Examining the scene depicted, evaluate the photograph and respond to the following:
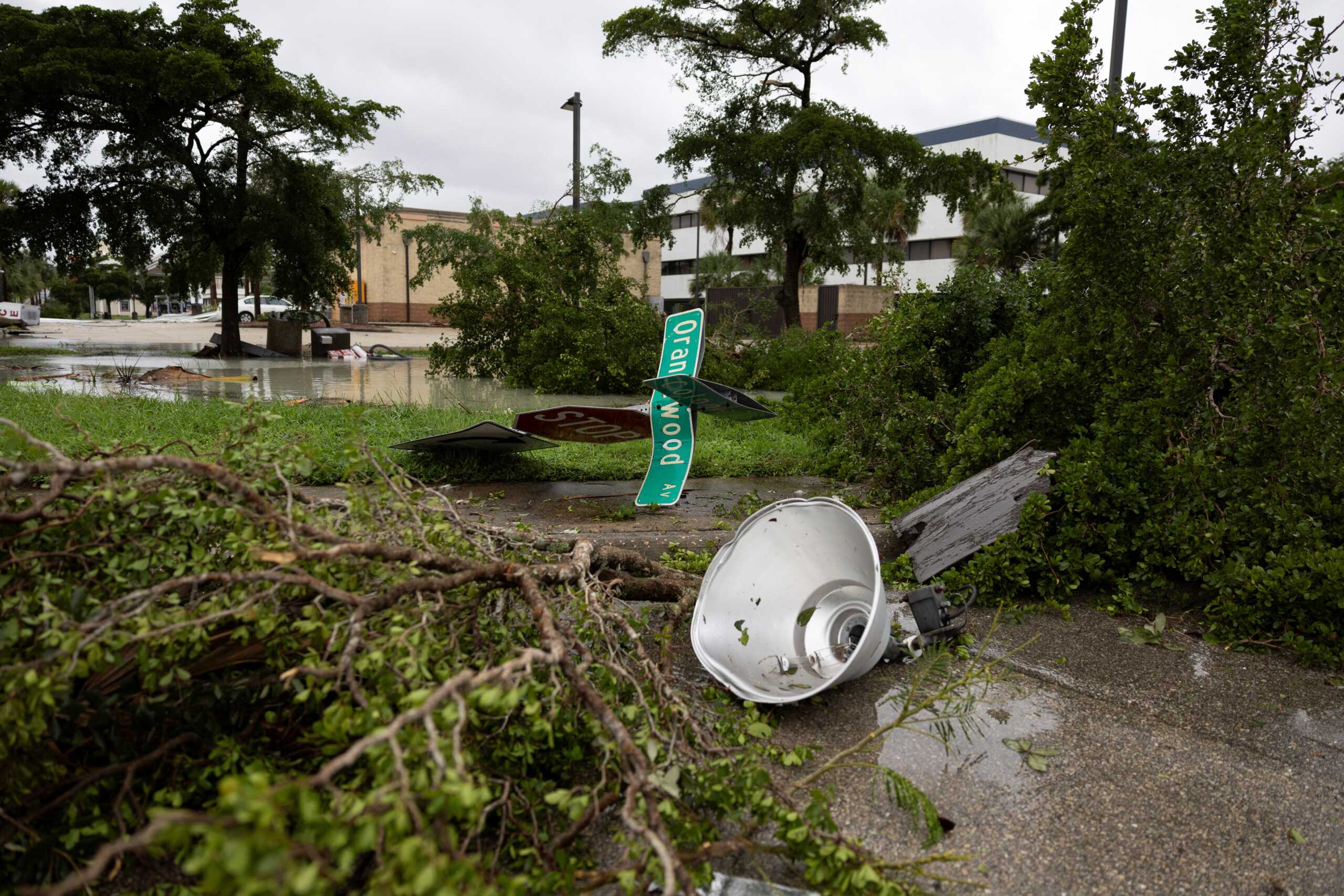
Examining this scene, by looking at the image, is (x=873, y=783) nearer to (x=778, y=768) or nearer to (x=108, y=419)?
(x=778, y=768)

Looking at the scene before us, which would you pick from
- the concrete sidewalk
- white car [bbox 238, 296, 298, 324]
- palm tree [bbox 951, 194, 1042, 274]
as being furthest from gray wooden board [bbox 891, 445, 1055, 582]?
white car [bbox 238, 296, 298, 324]

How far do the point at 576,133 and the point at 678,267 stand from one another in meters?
48.7

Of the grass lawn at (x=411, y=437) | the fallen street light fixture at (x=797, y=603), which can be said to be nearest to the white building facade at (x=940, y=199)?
the grass lawn at (x=411, y=437)

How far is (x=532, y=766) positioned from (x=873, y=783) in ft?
2.88

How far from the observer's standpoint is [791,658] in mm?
2967

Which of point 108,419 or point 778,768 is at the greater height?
point 108,419

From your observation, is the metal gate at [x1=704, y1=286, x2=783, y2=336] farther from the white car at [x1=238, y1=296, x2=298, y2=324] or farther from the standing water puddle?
the white car at [x1=238, y1=296, x2=298, y2=324]

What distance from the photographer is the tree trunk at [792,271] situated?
18.0 meters

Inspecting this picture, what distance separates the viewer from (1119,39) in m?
9.01

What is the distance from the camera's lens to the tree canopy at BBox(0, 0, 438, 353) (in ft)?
51.7

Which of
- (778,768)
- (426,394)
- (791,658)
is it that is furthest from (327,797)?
(426,394)

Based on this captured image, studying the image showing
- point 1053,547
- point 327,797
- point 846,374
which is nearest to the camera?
point 327,797

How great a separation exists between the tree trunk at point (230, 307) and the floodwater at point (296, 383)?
53cm

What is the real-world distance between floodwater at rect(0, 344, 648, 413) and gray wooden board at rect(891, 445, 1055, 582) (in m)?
6.40
